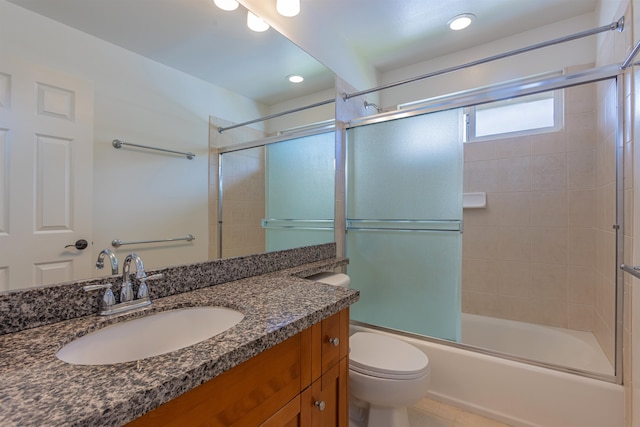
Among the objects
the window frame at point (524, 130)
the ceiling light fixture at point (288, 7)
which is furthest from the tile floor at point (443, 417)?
the ceiling light fixture at point (288, 7)

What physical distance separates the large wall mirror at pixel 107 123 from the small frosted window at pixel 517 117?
81.8 inches

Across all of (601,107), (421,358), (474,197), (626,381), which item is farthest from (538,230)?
(421,358)

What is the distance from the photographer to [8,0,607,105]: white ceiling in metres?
0.97

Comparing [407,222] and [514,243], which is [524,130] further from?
[407,222]

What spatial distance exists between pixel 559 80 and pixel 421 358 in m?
1.53

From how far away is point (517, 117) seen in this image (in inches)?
95.0

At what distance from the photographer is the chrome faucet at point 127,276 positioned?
90cm

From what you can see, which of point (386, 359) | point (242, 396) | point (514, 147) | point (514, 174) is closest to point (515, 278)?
point (514, 174)

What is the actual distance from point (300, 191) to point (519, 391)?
165cm

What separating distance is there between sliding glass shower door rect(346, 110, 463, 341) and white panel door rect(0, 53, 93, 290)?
1588 mm

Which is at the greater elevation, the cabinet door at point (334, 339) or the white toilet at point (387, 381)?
the cabinet door at point (334, 339)

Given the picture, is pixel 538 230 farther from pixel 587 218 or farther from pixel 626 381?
pixel 626 381

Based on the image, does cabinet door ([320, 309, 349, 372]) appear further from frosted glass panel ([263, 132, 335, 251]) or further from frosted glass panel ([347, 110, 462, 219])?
frosted glass panel ([347, 110, 462, 219])

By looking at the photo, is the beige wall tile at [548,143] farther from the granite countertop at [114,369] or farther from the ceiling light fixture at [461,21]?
the granite countertop at [114,369]
